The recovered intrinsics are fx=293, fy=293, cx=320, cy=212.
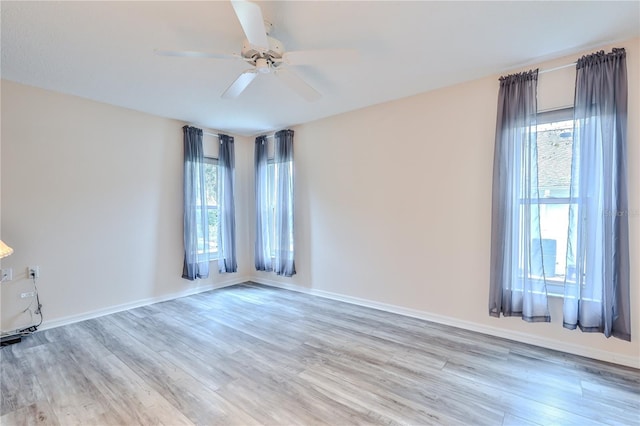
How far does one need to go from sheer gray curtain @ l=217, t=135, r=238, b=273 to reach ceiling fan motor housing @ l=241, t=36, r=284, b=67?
9.13 ft

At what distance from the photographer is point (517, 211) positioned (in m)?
2.72

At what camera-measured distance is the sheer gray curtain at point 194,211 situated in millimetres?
4277

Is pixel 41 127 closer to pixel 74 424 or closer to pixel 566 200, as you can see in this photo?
pixel 74 424

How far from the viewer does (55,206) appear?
3.24m

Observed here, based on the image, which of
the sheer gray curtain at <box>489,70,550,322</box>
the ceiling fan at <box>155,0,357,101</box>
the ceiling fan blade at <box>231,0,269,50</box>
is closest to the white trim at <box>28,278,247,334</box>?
the ceiling fan at <box>155,0,357,101</box>

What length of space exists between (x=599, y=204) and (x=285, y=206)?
3.56 m

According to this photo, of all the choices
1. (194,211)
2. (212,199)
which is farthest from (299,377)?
(212,199)

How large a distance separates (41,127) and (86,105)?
515 millimetres

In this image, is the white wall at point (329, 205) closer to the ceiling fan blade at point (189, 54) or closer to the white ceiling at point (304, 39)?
the white ceiling at point (304, 39)

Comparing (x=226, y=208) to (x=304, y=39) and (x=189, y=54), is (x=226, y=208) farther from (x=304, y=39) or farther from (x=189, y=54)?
(x=304, y=39)

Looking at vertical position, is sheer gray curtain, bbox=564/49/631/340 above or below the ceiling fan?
below

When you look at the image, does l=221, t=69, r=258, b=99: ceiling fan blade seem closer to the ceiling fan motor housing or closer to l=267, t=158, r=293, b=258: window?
the ceiling fan motor housing

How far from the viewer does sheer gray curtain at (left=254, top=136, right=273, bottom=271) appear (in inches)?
192

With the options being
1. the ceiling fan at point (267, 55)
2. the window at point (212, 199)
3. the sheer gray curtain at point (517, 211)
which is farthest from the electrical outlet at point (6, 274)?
the sheer gray curtain at point (517, 211)
